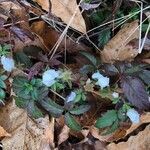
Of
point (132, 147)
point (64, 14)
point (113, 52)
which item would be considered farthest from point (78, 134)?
point (64, 14)

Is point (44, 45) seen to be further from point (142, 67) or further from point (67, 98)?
point (142, 67)

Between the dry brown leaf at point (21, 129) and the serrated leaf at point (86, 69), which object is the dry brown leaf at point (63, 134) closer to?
the dry brown leaf at point (21, 129)

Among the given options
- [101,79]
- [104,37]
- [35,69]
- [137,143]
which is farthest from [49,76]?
[137,143]

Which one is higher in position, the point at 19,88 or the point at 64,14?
the point at 64,14

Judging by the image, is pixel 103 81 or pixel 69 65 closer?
pixel 103 81

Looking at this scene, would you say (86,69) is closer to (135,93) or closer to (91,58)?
(91,58)

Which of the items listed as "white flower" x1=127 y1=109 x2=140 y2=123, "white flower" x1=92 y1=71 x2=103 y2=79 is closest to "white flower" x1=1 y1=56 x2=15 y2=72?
"white flower" x1=92 y1=71 x2=103 y2=79
